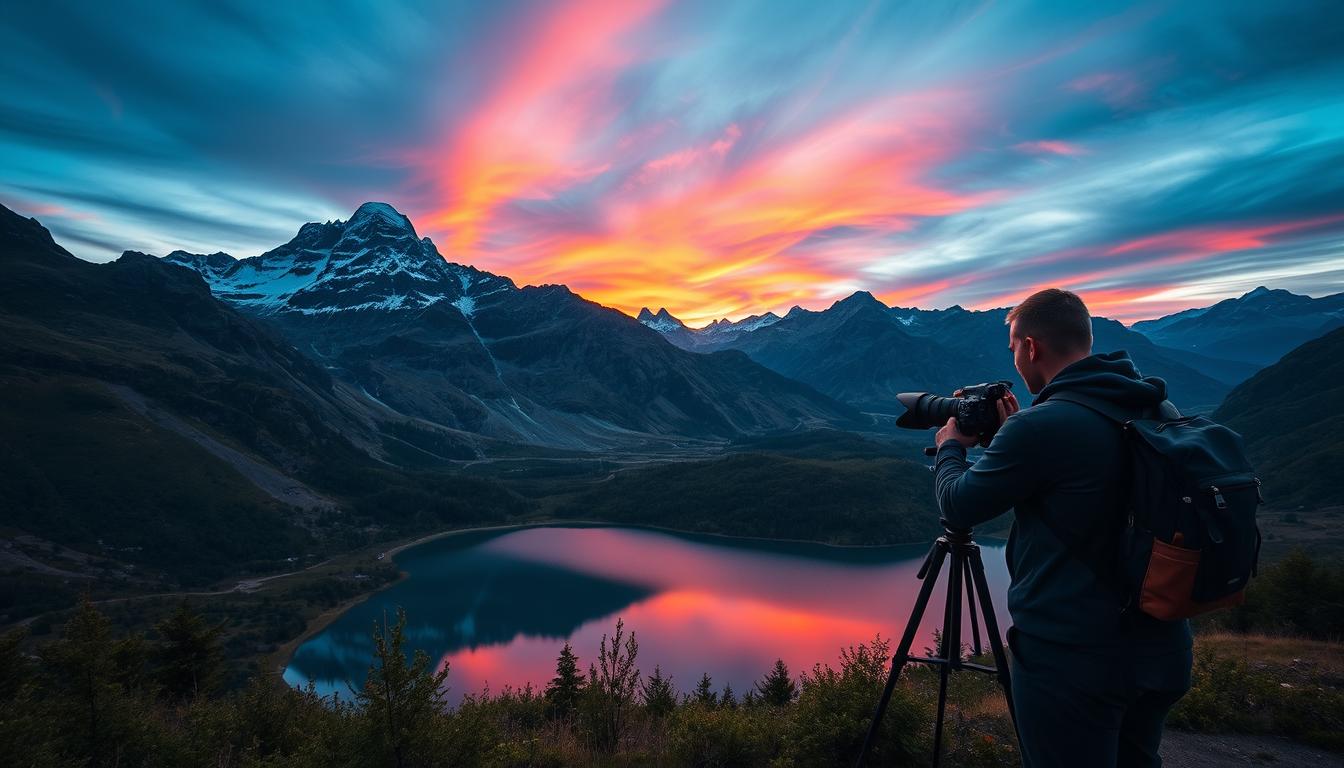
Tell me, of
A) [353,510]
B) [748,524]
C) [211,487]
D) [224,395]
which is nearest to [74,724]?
[748,524]

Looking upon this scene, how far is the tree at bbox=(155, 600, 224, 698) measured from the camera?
18.3m

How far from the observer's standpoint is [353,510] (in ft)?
488

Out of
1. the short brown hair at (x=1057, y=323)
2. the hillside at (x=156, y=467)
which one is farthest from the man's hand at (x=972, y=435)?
the hillside at (x=156, y=467)

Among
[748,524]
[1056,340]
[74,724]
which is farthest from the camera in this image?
[748,524]

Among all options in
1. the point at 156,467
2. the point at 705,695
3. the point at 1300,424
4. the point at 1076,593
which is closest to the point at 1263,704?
the point at 1076,593

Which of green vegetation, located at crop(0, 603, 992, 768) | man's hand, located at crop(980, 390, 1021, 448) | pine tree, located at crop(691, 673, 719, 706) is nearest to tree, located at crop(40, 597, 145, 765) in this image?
green vegetation, located at crop(0, 603, 992, 768)

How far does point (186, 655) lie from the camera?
18.9m

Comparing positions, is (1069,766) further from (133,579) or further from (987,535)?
(987,535)

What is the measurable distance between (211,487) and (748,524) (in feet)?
381

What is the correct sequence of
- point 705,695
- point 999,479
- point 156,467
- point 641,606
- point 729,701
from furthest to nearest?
point 156,467 < point 641,606 < point 705,695 < point 729,701 < point 999,479

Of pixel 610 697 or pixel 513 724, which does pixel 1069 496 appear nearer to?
pixel 610 697

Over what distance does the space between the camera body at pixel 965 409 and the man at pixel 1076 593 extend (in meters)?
0.61

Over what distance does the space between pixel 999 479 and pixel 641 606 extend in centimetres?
8806

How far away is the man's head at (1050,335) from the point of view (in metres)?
3.11
